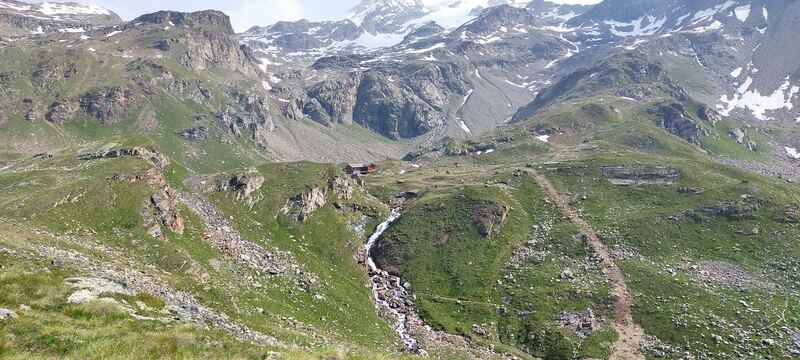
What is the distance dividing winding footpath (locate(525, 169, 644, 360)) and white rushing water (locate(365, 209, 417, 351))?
26.8 m

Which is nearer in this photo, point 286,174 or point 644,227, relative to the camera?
point 644,227

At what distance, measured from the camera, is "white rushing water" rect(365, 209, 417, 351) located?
62062 mm

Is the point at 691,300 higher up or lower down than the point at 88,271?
lower down

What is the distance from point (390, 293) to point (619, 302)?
35219 millimetres

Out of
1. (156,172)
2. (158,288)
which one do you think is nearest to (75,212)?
(156,172)

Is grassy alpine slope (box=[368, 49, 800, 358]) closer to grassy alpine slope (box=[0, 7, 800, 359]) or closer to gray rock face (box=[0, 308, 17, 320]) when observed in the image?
grassy alpine slope (box=[0, 7, 800, 359])

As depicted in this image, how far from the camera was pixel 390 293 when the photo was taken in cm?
7544

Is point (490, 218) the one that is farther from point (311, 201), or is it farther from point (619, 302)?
point (311, 201)

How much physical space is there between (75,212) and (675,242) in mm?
96404

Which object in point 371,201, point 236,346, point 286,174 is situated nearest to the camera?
point 236,346

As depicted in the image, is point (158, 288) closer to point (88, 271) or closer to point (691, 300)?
point (88, 271)

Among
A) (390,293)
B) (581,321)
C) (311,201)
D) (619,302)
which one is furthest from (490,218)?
(311,201)

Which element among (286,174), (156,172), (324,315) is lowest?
(324,315)

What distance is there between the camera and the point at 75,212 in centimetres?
5847
